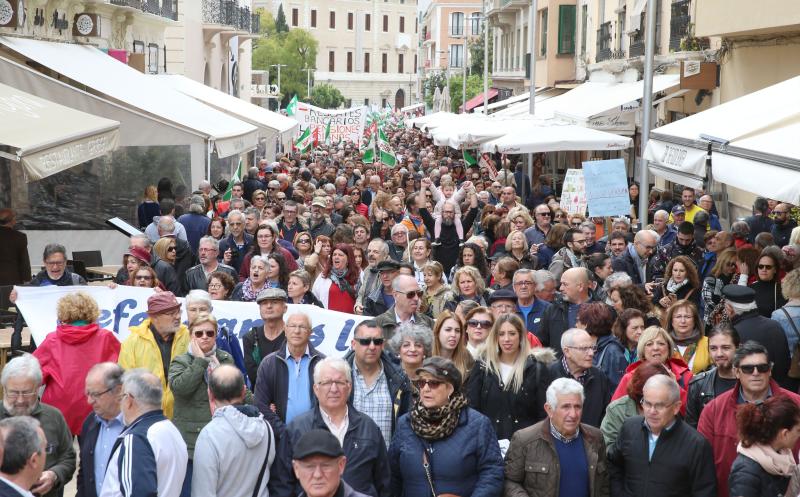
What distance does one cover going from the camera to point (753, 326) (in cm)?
796

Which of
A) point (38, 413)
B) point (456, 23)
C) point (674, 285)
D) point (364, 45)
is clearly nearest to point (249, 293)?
point (674, 285)

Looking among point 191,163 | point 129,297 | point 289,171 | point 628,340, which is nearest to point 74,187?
point 191,163

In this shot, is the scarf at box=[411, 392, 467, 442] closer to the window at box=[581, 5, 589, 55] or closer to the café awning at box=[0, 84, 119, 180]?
the café awning at box=[0, 84, 119, 180]

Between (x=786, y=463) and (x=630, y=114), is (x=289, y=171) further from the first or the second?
(x=786, y=463)

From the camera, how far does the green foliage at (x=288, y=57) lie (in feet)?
313

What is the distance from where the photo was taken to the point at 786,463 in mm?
5531

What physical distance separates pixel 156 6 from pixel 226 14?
36.5ft

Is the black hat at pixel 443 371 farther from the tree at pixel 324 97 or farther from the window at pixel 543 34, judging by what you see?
the tree at pixel 324 97

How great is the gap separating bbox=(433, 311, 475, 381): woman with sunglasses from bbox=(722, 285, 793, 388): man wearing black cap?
2.01m

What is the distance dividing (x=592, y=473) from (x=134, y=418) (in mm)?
2244

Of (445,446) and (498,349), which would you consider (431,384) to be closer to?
(445,446)

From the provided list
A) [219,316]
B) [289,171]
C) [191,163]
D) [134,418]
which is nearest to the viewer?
[134,418]

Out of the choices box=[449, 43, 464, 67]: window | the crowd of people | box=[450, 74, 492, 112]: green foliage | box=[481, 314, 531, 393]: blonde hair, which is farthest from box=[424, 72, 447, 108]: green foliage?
box=[481, 314, 531, 393]: blonde hair

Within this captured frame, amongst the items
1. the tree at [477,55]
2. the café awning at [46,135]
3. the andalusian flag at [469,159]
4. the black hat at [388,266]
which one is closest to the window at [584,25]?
the andalusian flag at [469,159]
